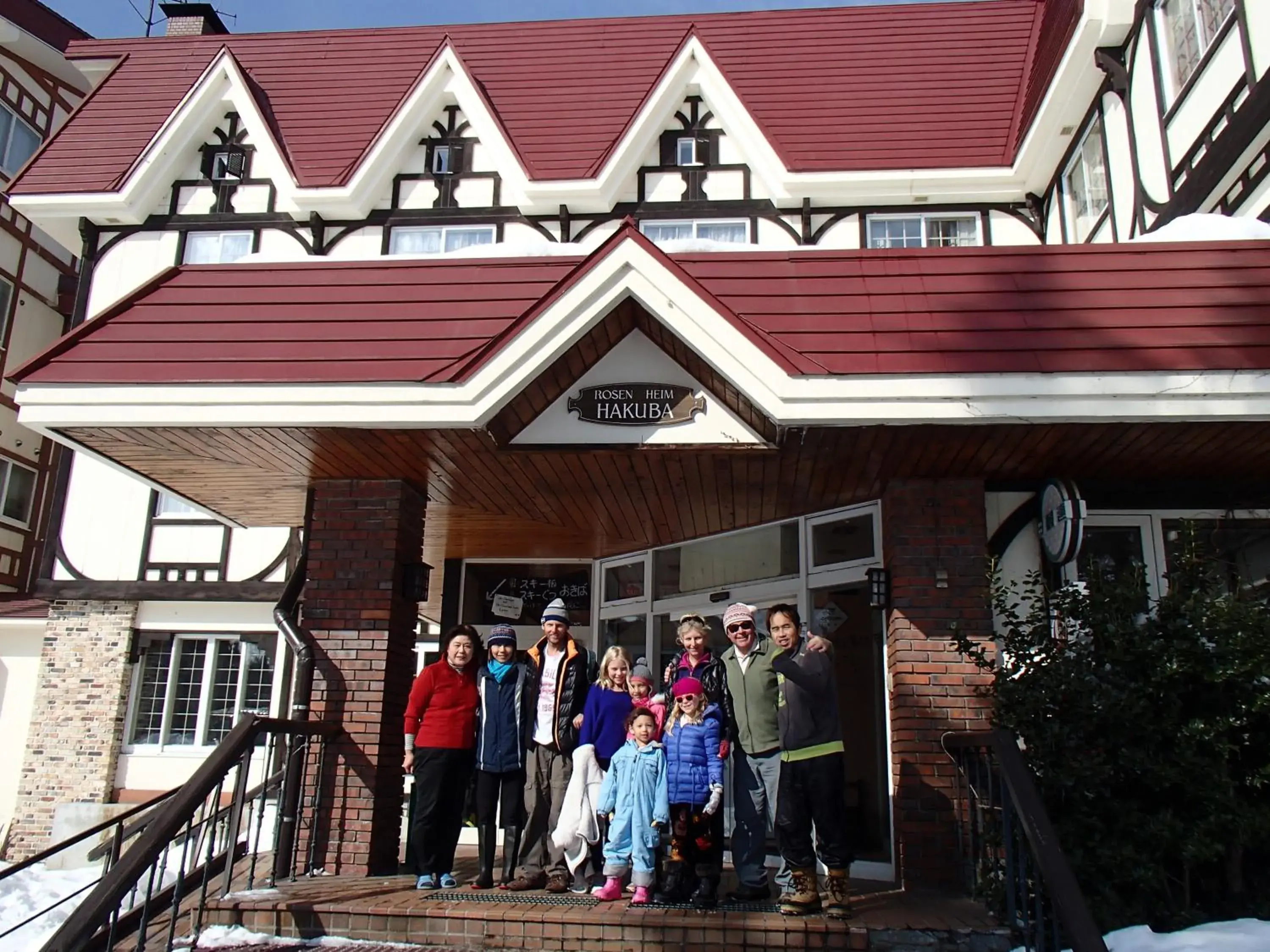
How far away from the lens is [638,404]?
704 centimetres

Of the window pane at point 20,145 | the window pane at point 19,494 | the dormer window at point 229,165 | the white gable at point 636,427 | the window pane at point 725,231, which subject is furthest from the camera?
the window pane at point 20,145

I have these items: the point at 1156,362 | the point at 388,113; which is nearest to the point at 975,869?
the point at 1156,362

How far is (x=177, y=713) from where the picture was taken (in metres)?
15.1

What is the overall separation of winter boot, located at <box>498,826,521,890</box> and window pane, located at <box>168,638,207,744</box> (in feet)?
33.6

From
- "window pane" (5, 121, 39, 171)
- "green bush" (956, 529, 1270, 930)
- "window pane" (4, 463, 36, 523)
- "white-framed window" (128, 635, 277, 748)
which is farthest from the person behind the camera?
"window pane" (5, 121, 39, 171)

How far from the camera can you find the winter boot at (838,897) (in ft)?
18.0

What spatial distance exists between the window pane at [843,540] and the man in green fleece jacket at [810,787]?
7.45 ft

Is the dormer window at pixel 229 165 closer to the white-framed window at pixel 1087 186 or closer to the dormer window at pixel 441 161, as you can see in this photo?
the dormer window at pixel 441 161

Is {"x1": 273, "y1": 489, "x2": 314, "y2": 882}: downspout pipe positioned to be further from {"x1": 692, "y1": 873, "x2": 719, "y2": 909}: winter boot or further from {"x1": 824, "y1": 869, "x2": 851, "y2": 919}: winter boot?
{"x1": 824, "y1": 869, "x2": 851, "y2": 919}: winter boot

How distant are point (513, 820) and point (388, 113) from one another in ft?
41.8

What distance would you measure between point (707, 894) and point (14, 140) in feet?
71.4

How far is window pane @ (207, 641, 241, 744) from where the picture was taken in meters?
15.0

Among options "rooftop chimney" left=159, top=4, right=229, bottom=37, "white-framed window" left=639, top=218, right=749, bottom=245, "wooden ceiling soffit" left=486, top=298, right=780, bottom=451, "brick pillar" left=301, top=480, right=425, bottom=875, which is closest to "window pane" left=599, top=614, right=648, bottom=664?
"brick pillar" left=301, top=480, right=425, bottom=875

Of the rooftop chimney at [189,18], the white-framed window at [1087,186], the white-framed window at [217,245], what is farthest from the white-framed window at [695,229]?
the rooftop chimney at [189,18]
